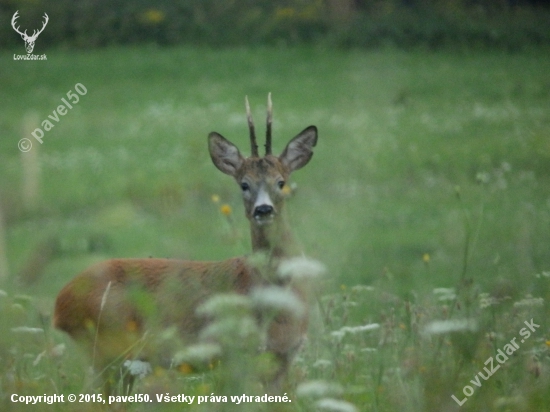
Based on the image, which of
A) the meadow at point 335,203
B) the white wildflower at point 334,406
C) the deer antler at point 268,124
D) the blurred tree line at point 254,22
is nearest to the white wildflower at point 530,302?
the meadow at point 335,203

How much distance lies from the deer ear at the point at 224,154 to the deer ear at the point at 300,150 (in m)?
0.26

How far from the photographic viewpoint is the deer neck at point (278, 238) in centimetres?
546

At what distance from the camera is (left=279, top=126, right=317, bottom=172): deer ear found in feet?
19.3

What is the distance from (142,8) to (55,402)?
1902 cm

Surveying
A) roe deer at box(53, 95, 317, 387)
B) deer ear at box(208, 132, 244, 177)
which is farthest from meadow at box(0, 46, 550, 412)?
deer ear at box(208, 132, 244, 177)

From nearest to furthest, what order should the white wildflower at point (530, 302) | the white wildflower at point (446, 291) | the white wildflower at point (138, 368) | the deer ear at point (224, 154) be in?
the white wildflower at point (138, 368), the white wildflower at point (530, 302), the white wildflower at point (446, 291), the deer ear at point (224, 154)

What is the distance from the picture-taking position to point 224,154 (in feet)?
19.4

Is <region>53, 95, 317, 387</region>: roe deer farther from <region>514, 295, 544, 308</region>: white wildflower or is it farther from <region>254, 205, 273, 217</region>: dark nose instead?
<region>514, 295, 544, 308</region>: white wildflower

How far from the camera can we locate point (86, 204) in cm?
1405

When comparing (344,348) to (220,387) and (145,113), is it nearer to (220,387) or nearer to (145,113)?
(220,387)

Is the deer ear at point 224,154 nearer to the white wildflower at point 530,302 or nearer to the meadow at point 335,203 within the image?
the meadow at point 335,203

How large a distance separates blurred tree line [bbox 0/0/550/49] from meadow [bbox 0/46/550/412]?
36cm

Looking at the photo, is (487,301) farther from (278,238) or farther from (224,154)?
(224,154)

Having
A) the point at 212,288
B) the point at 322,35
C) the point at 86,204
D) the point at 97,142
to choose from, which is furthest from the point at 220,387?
the point at 322,35
